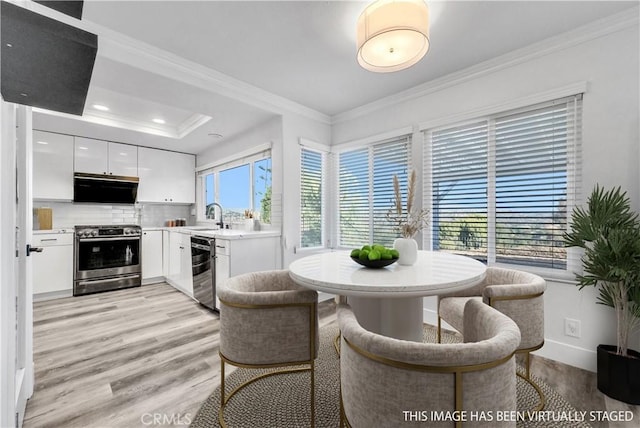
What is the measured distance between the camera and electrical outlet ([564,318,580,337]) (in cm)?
202

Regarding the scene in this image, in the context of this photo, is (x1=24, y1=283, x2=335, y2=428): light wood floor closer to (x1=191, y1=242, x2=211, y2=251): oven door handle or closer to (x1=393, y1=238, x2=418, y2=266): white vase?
(x1=191, y1=242, x2=211, y2=251): oven door handle

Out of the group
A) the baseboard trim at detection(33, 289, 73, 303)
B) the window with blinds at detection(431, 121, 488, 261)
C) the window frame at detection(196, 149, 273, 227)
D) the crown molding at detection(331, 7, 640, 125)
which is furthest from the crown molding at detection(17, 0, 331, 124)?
the baseboard trim at detection(33, 289, 73, 303)

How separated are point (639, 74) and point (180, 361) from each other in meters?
3.79

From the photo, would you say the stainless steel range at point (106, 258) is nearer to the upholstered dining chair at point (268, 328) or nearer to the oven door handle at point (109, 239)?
the oven door handle at point (109, 239)

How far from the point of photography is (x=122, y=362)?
208 cm

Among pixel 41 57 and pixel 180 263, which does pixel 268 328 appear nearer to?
pixel 41 57

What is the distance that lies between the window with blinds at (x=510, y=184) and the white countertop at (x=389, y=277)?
96cm

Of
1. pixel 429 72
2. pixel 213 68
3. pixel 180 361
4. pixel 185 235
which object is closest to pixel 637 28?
pixel 429 72

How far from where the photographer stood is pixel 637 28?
1.82 m

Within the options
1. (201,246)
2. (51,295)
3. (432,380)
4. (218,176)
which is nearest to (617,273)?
(432,380)

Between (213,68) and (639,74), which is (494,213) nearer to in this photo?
(639,74)

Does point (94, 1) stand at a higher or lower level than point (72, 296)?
higher

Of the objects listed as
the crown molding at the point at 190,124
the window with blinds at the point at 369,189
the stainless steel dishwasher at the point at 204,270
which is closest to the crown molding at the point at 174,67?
the crown molding at the point at 190,124

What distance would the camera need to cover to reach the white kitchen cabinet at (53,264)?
11.7 ft
